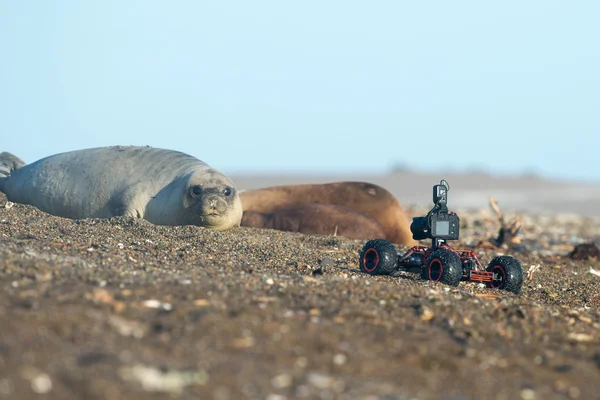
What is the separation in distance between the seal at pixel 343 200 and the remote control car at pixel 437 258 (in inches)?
182

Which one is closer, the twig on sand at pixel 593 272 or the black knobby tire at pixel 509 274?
the black knobby tire at pixel 509 274

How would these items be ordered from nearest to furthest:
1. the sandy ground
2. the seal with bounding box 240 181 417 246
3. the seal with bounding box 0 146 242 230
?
1. the sandy ground
2. the seal with bounding box 0 146 242 230
3. the seal with bounding box 240 181 417 246

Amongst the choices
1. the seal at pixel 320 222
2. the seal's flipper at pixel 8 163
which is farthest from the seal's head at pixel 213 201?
the seal's flipper at pixel 8 163

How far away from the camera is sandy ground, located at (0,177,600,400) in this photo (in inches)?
137

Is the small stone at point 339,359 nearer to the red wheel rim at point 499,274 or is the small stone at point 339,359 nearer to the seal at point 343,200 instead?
the red wheel rim at point 499,274

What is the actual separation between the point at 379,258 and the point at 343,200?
5.56m

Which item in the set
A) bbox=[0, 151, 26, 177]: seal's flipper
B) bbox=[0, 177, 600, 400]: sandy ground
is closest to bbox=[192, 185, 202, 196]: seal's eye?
bbox=[0, 177, 600, 400]: sandy ground

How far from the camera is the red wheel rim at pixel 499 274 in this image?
7555 millimetres

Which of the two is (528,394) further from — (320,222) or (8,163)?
(8,163)

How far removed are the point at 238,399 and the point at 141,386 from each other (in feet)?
1.29

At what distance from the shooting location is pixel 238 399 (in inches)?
131

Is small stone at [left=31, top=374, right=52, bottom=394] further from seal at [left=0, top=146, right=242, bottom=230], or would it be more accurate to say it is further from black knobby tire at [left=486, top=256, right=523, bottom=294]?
seal at [left=0, top=146, right=242, bottom=230]

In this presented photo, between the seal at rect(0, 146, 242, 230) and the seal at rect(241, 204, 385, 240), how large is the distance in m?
0.76

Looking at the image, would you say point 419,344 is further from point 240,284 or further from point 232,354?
point 240,284
